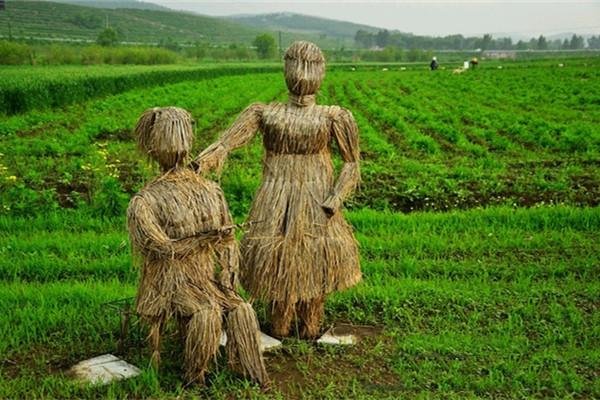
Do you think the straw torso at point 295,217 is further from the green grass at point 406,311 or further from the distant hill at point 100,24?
the distant hill at point 100,24

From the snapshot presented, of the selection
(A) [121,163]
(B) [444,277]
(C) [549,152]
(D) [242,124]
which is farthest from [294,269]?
(C) [549,152]

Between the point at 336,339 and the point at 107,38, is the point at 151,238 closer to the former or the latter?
the point at 336,339

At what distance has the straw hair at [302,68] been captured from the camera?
520cm

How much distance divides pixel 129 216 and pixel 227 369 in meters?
1.24

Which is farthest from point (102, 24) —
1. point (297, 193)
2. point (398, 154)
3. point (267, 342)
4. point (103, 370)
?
point (103, 370)

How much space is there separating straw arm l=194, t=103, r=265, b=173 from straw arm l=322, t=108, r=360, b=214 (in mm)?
590

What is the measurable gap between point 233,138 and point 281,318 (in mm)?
1404

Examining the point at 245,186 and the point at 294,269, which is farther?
the point at 245,186

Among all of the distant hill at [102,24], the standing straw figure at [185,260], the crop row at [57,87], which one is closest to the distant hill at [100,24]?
the distant hill at [102,24]

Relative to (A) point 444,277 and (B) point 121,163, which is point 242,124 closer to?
(A) point 444,277

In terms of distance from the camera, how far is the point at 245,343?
4566 millimetres

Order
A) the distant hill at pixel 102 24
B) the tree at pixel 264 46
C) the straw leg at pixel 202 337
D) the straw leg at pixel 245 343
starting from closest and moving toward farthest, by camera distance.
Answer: the straw leg at pixel 202 337, the straw leg at pixel 245 343, the distant hill at pixel 102 24, the tree at pixel 264 46

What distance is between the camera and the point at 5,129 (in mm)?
18391

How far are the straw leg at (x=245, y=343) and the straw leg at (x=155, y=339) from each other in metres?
0.45
